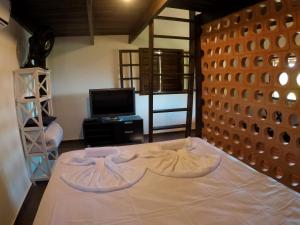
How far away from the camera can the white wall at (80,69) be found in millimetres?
4180

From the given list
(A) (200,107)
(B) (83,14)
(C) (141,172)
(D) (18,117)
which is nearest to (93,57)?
(B) (83,14)

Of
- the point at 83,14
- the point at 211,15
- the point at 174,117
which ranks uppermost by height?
the point at 83,14

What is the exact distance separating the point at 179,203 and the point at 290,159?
1.03 m

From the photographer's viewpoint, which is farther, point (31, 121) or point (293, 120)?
point (31, 121)

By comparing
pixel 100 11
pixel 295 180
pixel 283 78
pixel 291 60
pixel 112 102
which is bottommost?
pixel 295 180

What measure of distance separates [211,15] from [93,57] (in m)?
2.67

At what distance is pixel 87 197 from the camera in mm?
1226

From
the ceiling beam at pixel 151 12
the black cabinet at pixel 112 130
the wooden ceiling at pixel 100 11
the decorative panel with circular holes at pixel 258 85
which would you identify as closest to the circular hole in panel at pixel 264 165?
the decorative panel with circular holes at pixel 258 85

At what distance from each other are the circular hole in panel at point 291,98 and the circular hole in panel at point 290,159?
392 millimetres

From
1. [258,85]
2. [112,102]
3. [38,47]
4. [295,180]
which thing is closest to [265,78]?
[258,85]

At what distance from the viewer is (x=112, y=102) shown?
4219 millimetres

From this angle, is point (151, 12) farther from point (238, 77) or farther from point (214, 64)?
point (238, 77)

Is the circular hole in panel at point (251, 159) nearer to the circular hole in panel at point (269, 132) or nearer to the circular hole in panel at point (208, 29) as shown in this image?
the circular hole in panel at point (269, 132)

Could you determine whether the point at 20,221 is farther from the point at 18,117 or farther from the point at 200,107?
the point at 200,107
